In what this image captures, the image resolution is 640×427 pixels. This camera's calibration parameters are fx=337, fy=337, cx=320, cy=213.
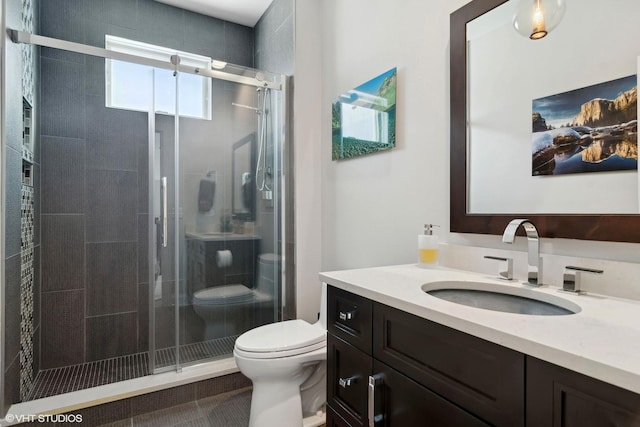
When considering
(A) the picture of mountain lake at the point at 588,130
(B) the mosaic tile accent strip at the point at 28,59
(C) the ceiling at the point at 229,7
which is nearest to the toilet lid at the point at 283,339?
(A) the picture of mountain lake at the point at 588,130

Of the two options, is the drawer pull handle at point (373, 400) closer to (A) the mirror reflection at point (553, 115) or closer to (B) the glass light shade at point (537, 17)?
(A) the mirror reflection at point (553, 115)

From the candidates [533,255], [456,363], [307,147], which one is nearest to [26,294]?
[307,147]

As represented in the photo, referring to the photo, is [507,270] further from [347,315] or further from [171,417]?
[171,417]

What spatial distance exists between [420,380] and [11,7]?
2440 mm

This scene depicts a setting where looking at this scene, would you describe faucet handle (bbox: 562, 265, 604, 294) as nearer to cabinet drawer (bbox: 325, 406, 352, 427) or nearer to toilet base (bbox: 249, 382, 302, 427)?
cabinet drawer (bbox: 325, 406, 352, 427)

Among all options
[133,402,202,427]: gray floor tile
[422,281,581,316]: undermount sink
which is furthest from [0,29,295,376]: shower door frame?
[422,281,581,316]: undermount sink

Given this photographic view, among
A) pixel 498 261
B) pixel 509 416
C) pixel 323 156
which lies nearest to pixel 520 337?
pixel 509 416

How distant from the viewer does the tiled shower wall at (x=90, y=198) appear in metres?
2.23

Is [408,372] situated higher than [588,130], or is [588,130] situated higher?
[588,130]

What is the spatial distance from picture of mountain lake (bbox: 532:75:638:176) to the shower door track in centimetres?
171

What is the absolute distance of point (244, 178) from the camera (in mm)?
2260

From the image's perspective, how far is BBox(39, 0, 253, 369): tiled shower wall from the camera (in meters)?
2.23

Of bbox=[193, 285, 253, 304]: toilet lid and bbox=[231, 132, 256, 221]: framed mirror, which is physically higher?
bbox=[231, 132, 256, 221]: framed mirror

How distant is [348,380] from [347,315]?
209 mm
